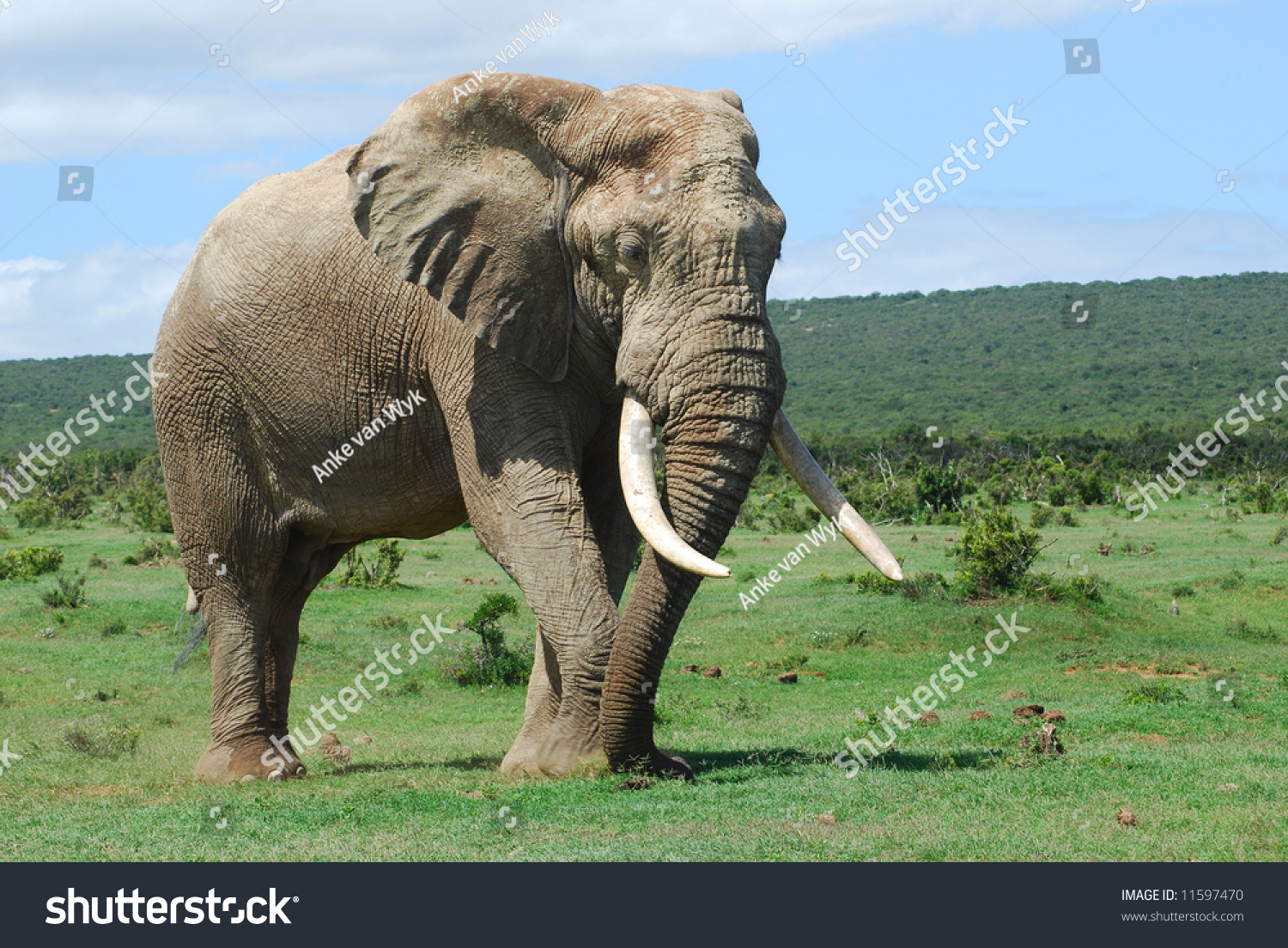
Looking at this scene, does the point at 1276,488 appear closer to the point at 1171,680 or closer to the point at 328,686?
the point at 1171,680

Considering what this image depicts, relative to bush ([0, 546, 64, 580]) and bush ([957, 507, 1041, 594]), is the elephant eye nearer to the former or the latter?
bush ([957, 507, 1041, 594])

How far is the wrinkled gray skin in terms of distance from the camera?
23.6 ft

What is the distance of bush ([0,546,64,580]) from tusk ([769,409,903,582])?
18.4m

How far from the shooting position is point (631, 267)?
24.2 feet

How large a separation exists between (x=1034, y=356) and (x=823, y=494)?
95.2 metres

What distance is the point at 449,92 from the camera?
8.01 meters

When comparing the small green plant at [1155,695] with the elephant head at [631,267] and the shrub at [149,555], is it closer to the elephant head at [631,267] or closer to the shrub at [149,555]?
the elephant head at [631,267]

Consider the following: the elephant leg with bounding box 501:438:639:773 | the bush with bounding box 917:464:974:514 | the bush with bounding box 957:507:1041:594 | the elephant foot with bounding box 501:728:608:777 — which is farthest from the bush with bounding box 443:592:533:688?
the bush with bounding box 917:464:974:514

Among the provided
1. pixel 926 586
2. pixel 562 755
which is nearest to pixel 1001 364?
pixel 926 586

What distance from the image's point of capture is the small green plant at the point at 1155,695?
11328mm

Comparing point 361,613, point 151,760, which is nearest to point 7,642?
point 361,613

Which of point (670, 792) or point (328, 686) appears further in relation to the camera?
point (328, 686)

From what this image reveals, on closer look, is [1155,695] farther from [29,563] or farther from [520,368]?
[29,563]

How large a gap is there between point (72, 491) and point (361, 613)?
22.7 metres
